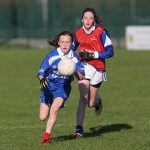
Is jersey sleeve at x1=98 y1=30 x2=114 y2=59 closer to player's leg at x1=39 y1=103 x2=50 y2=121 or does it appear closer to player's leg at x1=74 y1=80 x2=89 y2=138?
player's leg at x1=74 y1=80 x2=89 y2=138

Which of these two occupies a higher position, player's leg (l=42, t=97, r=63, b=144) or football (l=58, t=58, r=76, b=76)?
football (l=58, t=58, r=76, b=76)

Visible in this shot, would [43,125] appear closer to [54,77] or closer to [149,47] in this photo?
[54,77]

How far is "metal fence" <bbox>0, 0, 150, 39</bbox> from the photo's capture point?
40.6 metres

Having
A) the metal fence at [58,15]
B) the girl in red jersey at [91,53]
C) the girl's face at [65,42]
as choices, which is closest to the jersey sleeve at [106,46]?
the girl in red jersey at [91,53]

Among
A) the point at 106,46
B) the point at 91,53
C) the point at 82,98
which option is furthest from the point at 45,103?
the point at 106,46

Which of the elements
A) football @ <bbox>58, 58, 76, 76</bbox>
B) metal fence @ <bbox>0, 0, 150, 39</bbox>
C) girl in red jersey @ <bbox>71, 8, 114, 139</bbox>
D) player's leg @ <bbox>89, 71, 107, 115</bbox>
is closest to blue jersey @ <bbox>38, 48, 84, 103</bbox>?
football @ <bbox>58, 58, 76, 76</bbox>

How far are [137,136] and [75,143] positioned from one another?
1100mm

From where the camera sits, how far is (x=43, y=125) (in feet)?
34.9

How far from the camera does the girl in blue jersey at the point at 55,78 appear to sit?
8516mm

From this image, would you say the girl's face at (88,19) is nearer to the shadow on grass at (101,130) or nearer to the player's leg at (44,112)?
the player's leg at (44,112)

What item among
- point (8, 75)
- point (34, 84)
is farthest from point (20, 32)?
point (34, 84)

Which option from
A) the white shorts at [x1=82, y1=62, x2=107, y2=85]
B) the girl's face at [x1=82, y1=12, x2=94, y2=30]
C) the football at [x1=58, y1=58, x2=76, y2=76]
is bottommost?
the white shorts at [x1=82, y1=62, x2=107, y2=85]

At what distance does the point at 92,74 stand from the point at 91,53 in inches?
16.8

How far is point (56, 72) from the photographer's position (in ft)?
28.5
